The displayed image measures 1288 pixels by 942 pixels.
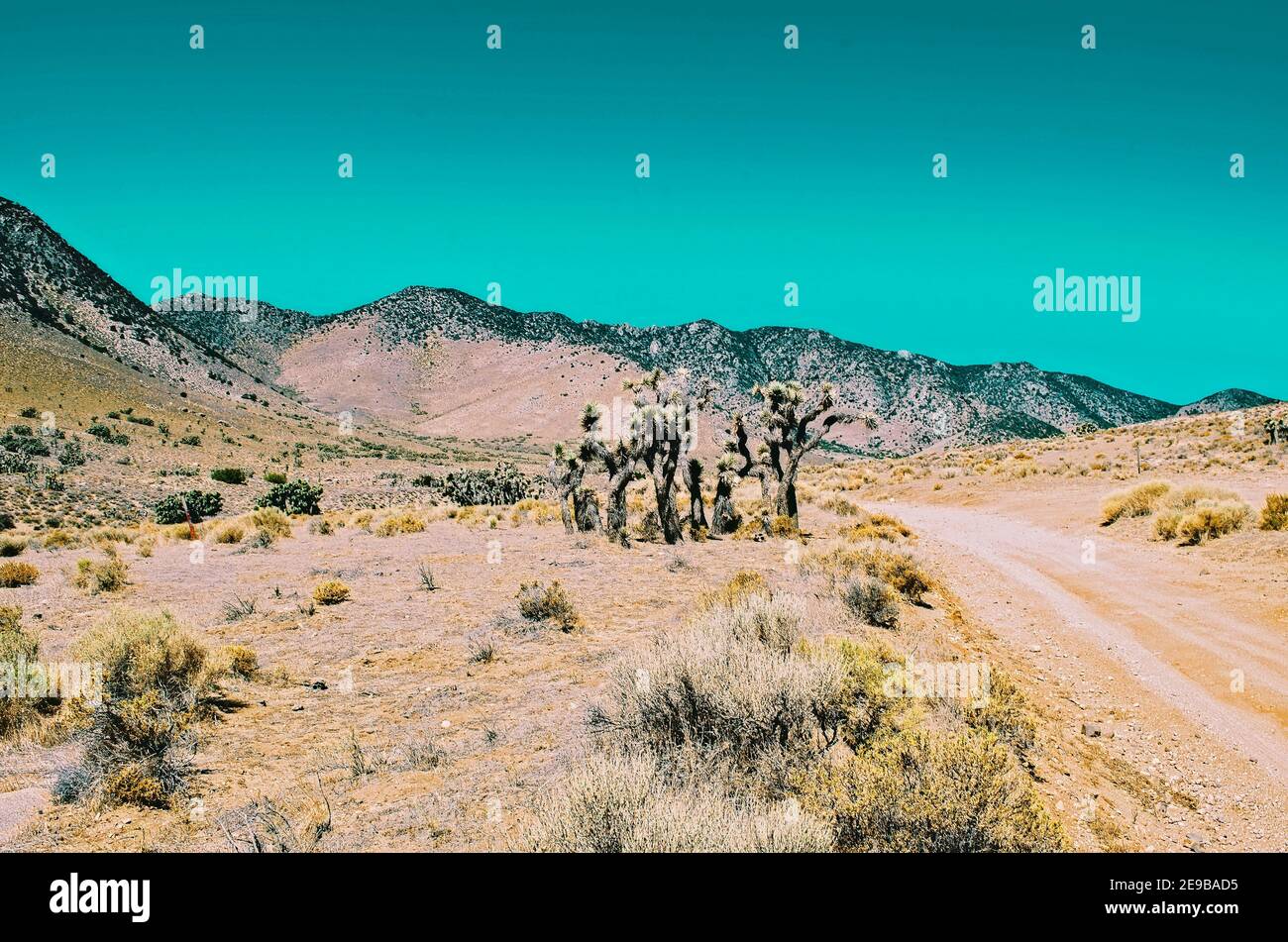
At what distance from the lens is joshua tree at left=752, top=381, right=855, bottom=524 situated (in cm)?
2288

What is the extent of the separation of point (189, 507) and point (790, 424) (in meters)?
31.9

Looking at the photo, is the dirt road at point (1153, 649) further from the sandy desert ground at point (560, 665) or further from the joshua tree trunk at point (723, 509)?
the joshua tree trunk at point (723, 509)

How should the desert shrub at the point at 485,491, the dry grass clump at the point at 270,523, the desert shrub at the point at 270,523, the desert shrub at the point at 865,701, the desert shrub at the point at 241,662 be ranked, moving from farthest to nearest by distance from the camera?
the desert shrub at the point at 485,491
the dry grass clump at the point at 270,523
the desert shrub at the point at 270,523
the desert shrub at the point at 241,662
the desert shrub at the point at 865,701

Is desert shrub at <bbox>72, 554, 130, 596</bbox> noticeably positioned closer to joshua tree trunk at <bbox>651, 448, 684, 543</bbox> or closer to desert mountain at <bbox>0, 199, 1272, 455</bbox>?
joshua tree trunk at <bbox>651, 448, 684, 543</bbox>

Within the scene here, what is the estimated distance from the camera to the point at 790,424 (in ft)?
78.9

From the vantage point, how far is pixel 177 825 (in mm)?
5105

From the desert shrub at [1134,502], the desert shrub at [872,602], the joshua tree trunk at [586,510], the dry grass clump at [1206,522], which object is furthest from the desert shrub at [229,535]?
the desert shrub at [1134,502]

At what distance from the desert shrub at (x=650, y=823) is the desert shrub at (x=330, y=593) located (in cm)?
1002

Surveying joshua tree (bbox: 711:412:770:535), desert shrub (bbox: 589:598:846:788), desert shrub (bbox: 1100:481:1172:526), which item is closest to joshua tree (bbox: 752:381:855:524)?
joshua tree (bbox: 711:412:770:535)

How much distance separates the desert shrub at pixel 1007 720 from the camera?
6160 millimetres

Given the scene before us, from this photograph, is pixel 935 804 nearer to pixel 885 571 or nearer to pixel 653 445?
pixel 885 571
